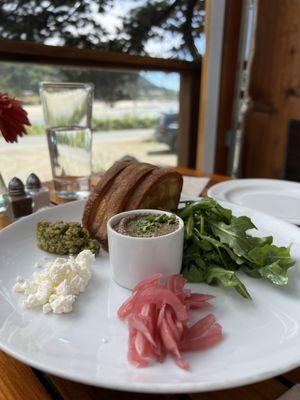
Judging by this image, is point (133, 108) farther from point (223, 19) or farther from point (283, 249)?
point (283, 249)

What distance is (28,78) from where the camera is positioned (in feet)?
7.61

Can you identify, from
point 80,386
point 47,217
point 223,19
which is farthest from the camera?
point 223,19

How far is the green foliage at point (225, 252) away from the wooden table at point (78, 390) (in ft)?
0.67

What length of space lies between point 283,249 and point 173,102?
2684 millimetres

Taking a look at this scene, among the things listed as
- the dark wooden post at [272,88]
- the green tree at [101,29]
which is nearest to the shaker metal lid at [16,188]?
the green tree at [101,29]

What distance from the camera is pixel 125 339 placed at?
61 cm

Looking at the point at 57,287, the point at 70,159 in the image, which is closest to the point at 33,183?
the point at 70,159

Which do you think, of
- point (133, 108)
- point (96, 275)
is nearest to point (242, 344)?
point (96, 275)

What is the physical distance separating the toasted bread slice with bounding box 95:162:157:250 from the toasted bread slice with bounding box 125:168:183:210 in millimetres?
19

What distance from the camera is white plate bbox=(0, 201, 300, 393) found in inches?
19.8

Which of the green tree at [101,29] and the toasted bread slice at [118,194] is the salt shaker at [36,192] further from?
the green tree at [101,29]

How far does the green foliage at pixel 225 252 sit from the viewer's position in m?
0.81

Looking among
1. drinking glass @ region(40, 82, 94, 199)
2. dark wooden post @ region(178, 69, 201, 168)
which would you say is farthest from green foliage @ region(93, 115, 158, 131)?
drinking glass @ region(40, 82, 94, 199)

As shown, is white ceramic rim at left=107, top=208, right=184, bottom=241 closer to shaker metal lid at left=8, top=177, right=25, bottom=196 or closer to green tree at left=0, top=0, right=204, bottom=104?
shaker metal lid at left=8, top=177, right=25, bottom=196
